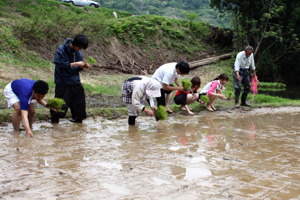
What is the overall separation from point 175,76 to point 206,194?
4.23 m

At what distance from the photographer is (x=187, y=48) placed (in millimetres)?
21125

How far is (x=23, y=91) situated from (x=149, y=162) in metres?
2.42

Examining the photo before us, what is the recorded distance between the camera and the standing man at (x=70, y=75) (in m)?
5.64

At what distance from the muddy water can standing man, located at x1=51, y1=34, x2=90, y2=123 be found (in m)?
0.36

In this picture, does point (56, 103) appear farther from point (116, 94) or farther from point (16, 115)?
point (116, 94)

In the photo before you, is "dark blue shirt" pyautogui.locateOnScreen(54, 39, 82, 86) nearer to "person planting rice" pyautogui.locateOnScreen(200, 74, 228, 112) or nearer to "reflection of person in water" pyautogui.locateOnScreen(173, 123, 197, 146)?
"reflection of person in water" pyautogui.locateOnScreen(173, 123, 197, 146)

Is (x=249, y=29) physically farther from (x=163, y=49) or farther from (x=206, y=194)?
(x=206, y=194)

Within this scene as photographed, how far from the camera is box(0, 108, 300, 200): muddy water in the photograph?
282 centimetres

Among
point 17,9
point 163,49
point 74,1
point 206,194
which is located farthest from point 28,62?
point 74,1

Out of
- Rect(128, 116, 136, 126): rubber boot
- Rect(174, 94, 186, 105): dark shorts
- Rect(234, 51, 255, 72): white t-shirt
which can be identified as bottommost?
Rect(128, 116, 136, 126): rubber boot

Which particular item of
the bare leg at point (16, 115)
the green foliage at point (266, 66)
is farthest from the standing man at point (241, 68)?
the green foliage at point (266, 66)

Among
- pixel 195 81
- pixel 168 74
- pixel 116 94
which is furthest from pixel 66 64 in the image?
Result: pixel 116 94

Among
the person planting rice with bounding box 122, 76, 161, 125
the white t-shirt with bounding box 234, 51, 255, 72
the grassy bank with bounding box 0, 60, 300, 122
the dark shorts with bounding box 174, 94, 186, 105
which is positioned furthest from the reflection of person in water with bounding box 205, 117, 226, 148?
the white t-shirt with bounding box 234, 51, 255, 72

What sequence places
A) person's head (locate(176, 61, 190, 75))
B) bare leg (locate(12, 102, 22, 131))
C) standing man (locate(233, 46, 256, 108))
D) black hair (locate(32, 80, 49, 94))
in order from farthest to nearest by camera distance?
1. standing man (locate(233, 46, 256, 108))
2. person's head (locate(176, 61, 190, 75))
3. bare leg (locate(12, 102, 22, 131))
4. black hair (locate(32, 80, 49, 94))
